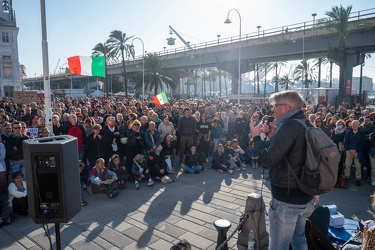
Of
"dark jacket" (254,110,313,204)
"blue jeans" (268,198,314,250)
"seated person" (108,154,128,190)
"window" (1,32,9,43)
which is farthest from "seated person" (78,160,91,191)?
"window" (1,32,9,43)

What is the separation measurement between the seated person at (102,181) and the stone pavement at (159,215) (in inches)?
7.8

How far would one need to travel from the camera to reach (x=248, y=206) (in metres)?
4.27

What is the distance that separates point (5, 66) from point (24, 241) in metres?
57.0

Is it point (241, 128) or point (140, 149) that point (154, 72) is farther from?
point (140, 149)

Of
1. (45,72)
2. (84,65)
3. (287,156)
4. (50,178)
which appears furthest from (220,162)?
(50,178)

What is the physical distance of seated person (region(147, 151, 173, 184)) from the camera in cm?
838

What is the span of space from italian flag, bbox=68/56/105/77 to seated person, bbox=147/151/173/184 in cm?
450

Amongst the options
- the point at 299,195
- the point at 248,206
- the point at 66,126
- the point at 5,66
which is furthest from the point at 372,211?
the point at 5,66

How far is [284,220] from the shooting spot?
284 centimetres

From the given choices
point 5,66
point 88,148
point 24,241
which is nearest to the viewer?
point 24,241

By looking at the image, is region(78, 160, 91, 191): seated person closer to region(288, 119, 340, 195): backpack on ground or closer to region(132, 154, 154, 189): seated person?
region(132, 154, 154, 189): seated person

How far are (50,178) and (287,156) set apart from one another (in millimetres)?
2354

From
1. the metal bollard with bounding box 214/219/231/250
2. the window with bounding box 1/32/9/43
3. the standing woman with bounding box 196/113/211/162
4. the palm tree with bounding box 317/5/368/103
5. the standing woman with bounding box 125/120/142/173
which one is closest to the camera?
the metal bollard with bounding box 214/219/231/250

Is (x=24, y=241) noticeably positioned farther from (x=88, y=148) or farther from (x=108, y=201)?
(x=88, y=148)
